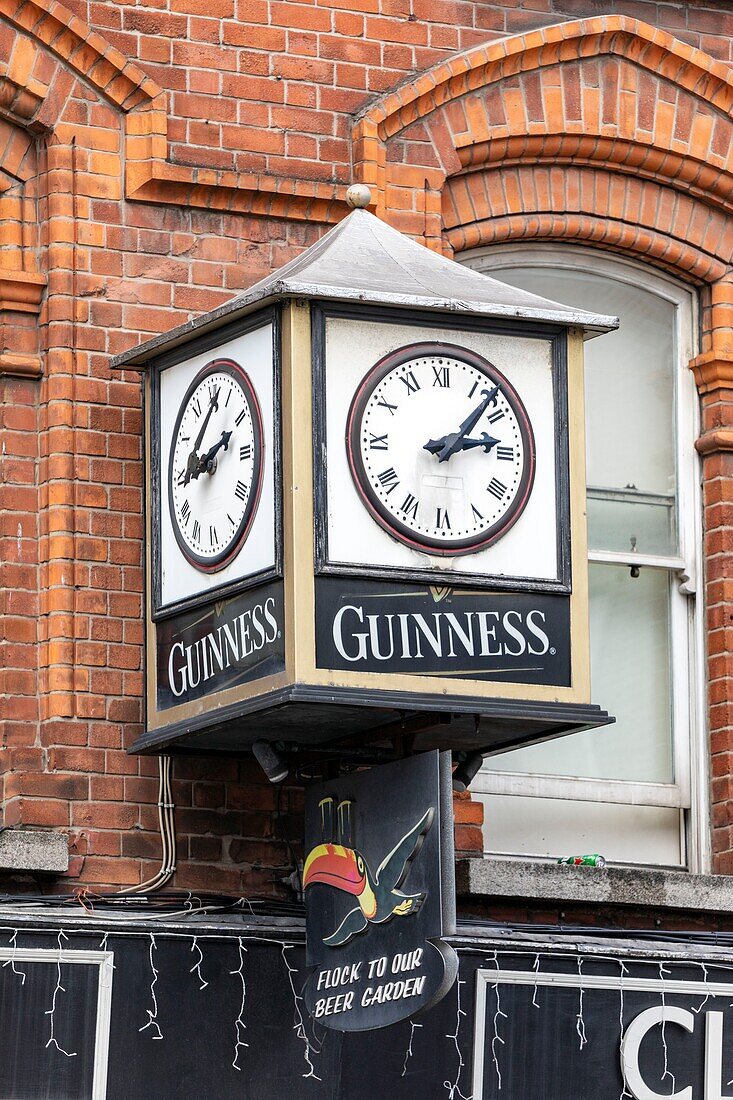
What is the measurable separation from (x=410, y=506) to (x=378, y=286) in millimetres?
799

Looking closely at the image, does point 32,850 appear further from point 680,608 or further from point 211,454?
point 680,608

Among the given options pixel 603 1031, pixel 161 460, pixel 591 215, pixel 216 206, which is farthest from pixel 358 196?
pixel 603 1031

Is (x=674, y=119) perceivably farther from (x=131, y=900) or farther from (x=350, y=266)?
(x=131, y=900)

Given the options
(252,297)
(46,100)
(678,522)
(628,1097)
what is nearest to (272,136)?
(46,100)

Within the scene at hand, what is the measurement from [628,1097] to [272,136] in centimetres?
399

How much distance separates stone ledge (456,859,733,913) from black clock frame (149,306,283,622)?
1563 mm

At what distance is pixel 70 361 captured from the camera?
10.5m

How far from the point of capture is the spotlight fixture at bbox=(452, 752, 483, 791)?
10.1 meters

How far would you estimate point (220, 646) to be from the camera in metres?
9.63

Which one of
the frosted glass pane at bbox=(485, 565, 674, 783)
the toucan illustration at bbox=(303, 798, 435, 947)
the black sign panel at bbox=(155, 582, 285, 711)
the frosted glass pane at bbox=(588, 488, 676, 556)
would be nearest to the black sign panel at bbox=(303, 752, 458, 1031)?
the toucan illustration at bbox=(303, 798, 435, 947)

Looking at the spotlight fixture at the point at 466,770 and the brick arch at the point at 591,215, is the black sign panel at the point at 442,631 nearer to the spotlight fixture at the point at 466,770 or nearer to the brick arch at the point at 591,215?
the spotlight fixture at the point at 466,770

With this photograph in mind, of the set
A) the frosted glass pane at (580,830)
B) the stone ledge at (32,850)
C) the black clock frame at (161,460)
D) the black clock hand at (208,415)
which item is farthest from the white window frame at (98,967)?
the frosted glass pane at (580,830)

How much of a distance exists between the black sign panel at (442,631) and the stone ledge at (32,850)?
4.43 ft

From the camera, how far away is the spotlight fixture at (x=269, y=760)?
31.8 ft
